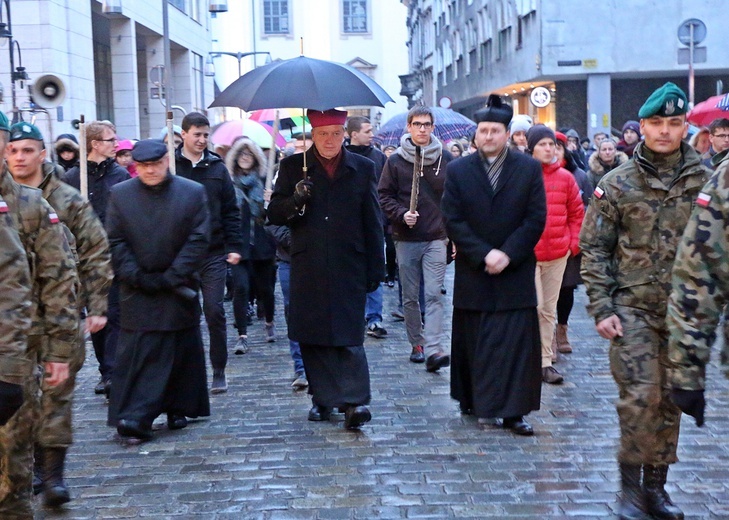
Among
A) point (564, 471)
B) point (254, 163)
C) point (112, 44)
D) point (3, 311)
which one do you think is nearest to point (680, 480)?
point (564, 471)

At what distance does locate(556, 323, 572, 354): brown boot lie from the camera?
992cm

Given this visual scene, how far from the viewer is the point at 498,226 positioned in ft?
23.7

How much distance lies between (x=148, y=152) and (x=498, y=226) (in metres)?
2.18

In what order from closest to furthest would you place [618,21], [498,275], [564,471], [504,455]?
[564,471]
[504,455]
[498,275]
[618,21]

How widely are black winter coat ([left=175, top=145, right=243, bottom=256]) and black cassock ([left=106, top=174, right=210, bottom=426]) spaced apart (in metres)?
1.50

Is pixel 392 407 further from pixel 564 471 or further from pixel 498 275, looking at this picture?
pixel 564 471

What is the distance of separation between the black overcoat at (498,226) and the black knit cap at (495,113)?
0.74ft

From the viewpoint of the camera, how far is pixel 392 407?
7879 mm

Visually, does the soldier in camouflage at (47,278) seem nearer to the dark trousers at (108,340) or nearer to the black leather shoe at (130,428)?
the black leather shoe at (130,428)

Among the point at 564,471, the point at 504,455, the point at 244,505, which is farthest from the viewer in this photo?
the point at 504,455

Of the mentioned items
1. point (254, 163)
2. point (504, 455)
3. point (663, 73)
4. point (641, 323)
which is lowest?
point (504, 455)

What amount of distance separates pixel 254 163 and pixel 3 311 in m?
7.18

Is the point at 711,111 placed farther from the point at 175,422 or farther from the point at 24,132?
the point at 24,132

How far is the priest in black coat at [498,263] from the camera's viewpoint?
713 cm
